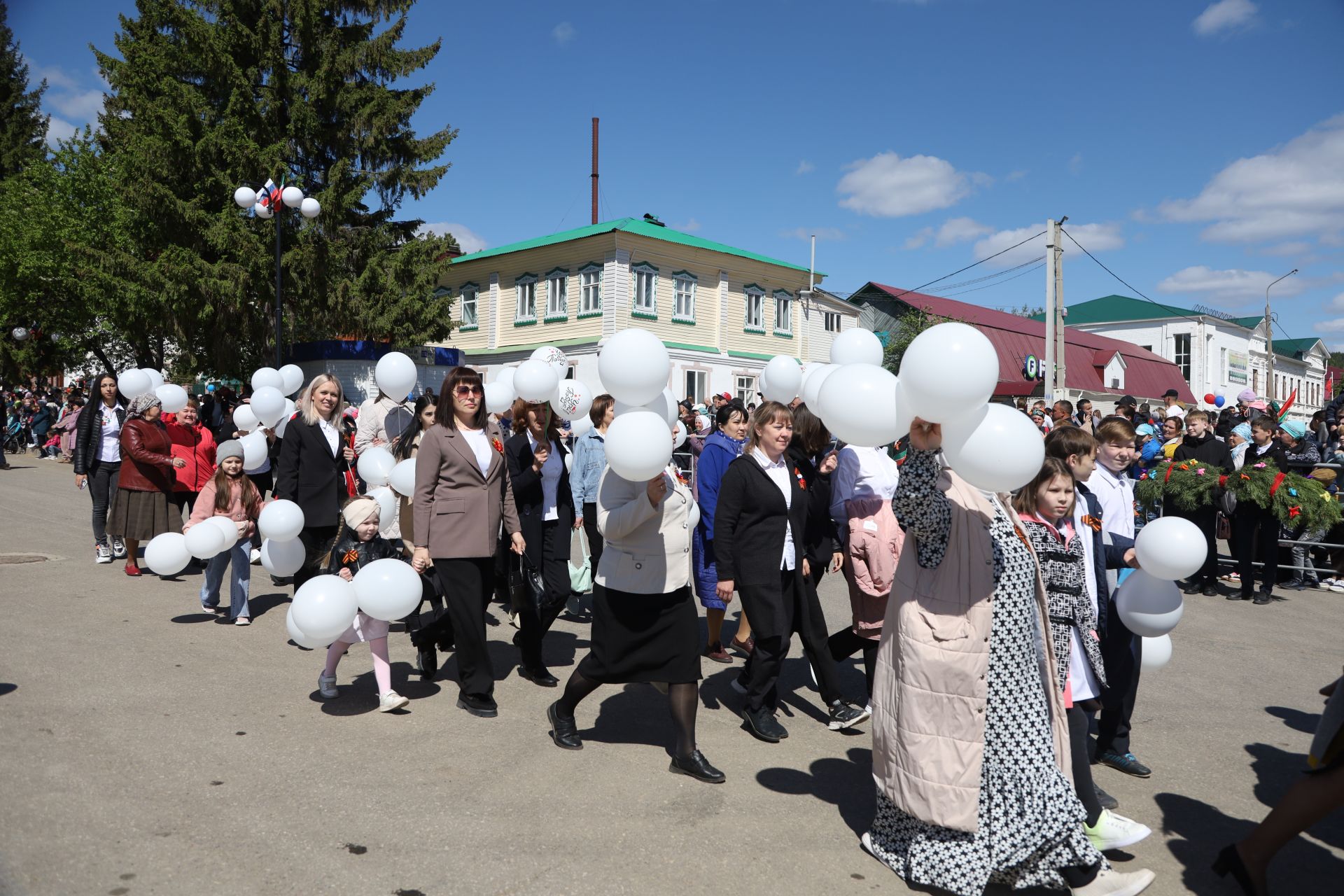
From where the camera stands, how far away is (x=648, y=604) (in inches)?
177

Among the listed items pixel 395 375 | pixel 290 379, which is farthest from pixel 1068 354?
pixel 395 375

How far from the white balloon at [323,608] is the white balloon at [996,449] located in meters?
3.56

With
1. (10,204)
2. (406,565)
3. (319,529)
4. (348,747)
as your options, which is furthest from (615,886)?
(10,204)

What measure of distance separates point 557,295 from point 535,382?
25.5 metres

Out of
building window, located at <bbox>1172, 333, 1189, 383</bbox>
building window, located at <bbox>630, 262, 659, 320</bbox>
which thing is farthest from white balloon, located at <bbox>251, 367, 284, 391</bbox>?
building window, located at <bbox>1172, 333, 1189, 383</bbox>

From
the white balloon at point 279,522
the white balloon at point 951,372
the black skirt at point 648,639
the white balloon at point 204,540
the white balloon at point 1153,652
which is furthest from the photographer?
the white balloon at point 204,540

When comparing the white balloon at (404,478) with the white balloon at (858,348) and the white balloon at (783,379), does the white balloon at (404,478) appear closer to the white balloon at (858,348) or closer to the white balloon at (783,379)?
the white balloon at (783,379)

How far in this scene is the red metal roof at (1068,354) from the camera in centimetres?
4359

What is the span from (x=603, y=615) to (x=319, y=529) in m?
4.26

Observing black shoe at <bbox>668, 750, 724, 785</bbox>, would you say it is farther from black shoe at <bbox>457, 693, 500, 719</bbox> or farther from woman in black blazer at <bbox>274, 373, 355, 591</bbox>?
woman in black blazer at <bbox>274, 373, 355, 591</bbox>

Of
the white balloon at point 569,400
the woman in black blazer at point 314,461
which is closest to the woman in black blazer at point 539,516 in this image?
the white balloon at point 569,400

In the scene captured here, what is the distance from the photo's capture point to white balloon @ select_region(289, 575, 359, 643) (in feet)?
16.2

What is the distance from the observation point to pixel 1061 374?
2109 cm

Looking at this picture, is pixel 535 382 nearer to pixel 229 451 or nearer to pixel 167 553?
pixel 229 451
